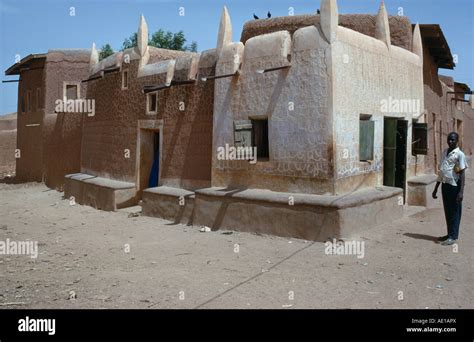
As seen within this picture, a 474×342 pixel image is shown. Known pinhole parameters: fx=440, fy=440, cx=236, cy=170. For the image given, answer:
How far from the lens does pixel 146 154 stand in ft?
42.5

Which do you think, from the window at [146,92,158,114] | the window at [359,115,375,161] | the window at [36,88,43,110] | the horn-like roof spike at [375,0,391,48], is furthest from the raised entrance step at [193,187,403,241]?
the window at [36,88,43,110]

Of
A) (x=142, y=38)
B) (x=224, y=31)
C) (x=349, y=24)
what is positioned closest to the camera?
(x=224, y=31)

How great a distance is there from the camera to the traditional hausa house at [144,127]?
10.9 meters

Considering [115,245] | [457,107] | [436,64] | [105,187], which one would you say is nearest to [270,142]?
[115,245]

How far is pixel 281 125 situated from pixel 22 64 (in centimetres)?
1603

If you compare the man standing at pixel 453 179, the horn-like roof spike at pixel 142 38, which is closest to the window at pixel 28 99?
the horn-like roof spike at pixel 142 38

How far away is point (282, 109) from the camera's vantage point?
8.82 m

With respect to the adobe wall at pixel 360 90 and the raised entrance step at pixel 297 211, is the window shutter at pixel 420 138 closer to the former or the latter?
the adobe wall at pixel 360 90

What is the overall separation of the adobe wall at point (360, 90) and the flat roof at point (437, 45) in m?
1.14

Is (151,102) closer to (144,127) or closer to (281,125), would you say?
(144,127)

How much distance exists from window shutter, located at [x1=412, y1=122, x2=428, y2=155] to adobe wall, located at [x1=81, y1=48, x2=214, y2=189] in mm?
5282

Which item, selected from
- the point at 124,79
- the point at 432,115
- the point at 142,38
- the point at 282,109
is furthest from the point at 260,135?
the point at 432,115

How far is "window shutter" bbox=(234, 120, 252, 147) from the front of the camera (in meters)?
9.33
